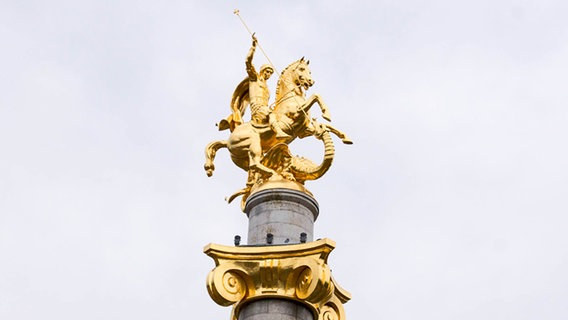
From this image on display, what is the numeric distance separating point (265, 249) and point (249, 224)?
1577mm

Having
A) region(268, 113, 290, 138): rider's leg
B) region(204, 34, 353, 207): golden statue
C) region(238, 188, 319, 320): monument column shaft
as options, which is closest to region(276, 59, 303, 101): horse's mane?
region(204, 34, 353, 207): golden statue

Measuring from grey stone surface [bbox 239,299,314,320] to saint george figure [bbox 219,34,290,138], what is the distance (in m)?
4.24

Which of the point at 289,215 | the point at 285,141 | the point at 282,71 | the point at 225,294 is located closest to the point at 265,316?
the point at 225,294

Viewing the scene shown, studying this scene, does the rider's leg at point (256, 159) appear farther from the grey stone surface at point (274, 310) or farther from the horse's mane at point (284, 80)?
the grey stone surface at point (274, 310)

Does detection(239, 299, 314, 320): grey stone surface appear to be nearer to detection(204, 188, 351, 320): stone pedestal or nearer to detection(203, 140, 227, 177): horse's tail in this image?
detection(204, 188, 351, 320): stone pedestal

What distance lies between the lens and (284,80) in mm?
23922

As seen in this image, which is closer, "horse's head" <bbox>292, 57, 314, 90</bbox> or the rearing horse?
the rearing horse

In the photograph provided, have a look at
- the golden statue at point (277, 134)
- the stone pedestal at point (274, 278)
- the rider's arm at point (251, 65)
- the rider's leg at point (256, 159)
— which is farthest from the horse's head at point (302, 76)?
the stone pedestal at point (274, 278)

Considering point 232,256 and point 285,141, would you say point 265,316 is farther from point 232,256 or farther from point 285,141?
point 285,141

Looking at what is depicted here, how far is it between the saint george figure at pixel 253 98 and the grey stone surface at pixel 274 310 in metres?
4.24

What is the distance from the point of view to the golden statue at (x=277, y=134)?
2244 centimetres

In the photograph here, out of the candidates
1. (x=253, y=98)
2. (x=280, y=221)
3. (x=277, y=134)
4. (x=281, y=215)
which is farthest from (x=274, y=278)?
(x=253, y=98)

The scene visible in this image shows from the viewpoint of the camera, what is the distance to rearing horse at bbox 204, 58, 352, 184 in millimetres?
22719

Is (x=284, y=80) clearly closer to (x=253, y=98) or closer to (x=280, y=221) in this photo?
(x=253, y=98)
